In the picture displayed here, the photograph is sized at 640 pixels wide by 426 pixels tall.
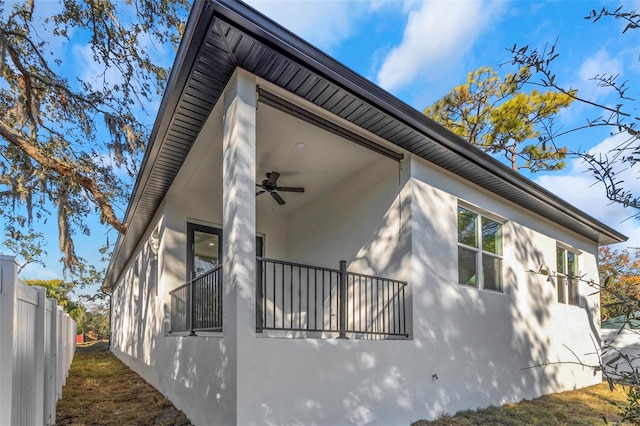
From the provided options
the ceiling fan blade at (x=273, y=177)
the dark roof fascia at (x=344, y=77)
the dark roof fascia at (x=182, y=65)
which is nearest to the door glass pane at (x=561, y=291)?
the dark roof fascia at (x=344, y=77)

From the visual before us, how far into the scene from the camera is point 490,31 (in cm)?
746

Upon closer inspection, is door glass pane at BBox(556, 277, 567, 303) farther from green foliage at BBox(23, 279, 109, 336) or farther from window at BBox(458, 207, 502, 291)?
green foliage at BBox(23, 279, 109, 336)

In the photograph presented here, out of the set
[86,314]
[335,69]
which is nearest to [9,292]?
[335,69]

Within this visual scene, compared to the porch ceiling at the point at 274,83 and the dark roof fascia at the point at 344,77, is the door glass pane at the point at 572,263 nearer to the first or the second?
the porch ceiling at the point at 274,83

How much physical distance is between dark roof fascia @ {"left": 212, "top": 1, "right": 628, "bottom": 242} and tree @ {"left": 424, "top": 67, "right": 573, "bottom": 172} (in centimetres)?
844

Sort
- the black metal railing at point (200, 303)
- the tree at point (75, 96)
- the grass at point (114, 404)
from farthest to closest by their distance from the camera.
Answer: the tree at point (75, 96)
the grass at point (114, 404)
the black metal railing at point (200, 303)

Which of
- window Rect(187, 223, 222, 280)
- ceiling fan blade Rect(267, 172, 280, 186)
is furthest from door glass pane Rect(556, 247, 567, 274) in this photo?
window Rect(187, 223, 222, 280)

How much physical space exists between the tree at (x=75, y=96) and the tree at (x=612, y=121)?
685 centimetres

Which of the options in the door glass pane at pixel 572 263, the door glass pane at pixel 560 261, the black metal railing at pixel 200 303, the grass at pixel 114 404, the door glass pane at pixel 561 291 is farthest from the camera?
the door glass pane at pixel 572 263

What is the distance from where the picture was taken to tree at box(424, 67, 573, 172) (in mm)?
13945

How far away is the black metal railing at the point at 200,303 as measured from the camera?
4410 millimetres

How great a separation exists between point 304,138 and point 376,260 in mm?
2144

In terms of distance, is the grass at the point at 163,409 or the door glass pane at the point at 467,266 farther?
the door glass pane at the point at 467,266

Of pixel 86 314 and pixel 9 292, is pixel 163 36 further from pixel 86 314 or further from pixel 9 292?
pixel 86 314
